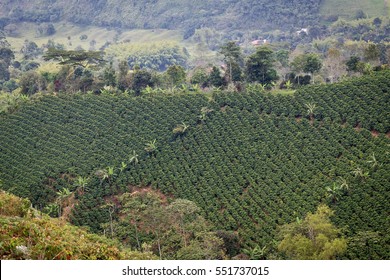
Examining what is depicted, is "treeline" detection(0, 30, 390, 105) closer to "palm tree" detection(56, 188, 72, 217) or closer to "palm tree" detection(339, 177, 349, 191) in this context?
"palm tree" detection(56, 188, 72, 217)

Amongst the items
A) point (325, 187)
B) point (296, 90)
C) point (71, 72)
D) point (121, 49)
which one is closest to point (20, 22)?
point (121, 49)

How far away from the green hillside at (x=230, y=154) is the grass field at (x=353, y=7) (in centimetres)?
7590

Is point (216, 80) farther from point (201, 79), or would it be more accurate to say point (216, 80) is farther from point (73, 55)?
point (73, 55)

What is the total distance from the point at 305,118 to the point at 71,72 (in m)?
26.7

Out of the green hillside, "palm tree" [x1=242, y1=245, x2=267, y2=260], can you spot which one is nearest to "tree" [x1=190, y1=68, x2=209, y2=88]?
the green hillside

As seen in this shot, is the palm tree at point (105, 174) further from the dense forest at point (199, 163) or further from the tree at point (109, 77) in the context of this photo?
the tree at point (109, 77)

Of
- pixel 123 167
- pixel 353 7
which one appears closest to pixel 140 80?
pixel 123 167

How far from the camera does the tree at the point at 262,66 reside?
182 ft

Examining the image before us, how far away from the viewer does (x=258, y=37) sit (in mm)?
124188

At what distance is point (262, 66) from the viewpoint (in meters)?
55.6

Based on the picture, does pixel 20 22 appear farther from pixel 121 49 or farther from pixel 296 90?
pixel 296 90

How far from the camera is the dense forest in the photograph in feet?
113

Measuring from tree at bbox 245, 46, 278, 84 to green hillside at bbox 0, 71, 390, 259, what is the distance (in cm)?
468

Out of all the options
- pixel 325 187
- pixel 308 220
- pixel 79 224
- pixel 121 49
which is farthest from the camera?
pixel 121 49
